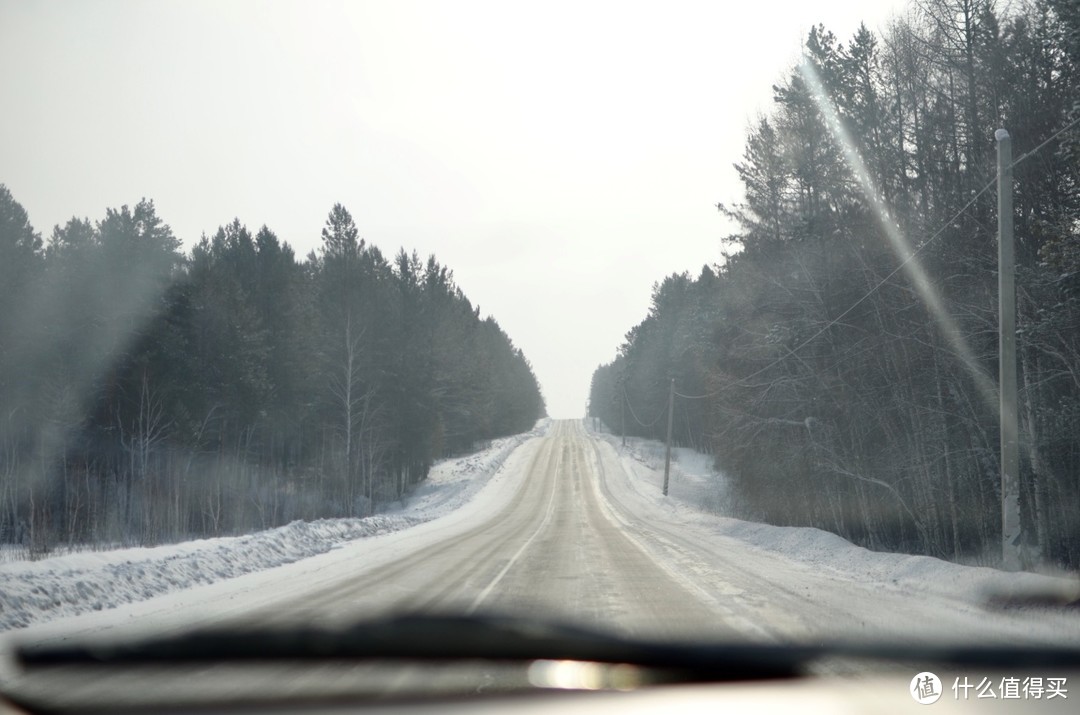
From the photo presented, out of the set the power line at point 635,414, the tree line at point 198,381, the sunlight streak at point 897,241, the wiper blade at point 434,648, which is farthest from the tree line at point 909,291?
the power line at point 635,414

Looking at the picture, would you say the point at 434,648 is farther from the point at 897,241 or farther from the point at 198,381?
the point at 198,381

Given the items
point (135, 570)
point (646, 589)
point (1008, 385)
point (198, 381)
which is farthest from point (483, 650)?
point (198, 381)

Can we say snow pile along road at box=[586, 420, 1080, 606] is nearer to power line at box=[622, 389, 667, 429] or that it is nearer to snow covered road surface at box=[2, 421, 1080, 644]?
snow covered road surface at box=[2, 421, 1080, 644]

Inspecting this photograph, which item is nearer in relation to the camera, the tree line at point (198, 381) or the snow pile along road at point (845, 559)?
the snow pile along road at point (845, 559)

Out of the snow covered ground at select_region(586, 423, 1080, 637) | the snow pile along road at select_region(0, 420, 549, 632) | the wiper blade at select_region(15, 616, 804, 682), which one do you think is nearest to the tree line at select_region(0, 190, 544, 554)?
the snow pile along road at select_region(0, 420, 549, 632)

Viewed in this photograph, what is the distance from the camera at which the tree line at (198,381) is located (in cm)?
3344

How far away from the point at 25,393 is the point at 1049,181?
35.8 meters

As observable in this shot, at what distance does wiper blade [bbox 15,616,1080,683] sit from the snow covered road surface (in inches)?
53.4

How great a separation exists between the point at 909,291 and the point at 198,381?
30002 millimetres

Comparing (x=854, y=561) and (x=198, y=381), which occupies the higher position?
(x=198, y=381)

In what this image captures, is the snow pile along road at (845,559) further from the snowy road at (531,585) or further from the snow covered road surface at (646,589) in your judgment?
the snowy road at (531,585)

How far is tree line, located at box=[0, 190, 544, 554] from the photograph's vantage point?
33438mm

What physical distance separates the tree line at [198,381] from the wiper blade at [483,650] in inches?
714

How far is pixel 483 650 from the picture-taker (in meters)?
5.80
